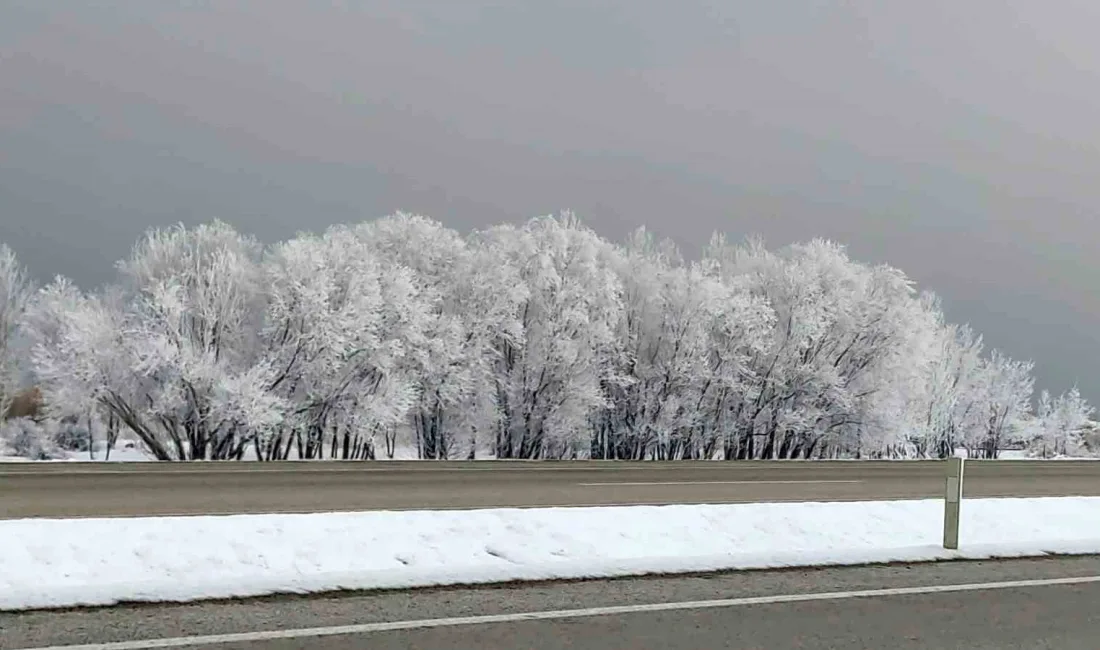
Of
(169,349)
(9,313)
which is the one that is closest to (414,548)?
(169,349)

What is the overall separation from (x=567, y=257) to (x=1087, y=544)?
36339 mm

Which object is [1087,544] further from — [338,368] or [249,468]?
[338,368]

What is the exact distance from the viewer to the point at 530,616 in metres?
6.97

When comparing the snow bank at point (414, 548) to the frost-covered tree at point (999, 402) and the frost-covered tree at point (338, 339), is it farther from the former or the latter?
the frost-covered tree at point (999, 402)

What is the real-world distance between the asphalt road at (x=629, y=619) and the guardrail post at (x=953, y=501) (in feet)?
6.74

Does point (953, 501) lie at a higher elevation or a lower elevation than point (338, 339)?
lower

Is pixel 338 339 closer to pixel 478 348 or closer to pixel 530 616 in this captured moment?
pixel 478 348

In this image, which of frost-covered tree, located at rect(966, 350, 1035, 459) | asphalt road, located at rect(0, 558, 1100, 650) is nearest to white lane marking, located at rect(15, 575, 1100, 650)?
asphalt road, located at rect(0, 558, 1100, 650)

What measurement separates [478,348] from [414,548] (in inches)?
1422

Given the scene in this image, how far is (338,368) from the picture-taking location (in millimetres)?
42875

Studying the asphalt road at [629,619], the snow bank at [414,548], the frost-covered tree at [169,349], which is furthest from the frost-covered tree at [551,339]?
the asphalt road at [629,619]

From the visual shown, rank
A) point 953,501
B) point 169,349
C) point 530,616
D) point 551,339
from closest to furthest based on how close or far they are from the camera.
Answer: point 530,616
point 953,501
point 169,349
point 551,339

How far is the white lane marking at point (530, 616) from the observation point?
19.3 feet

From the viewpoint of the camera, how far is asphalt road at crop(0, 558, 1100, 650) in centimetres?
615
